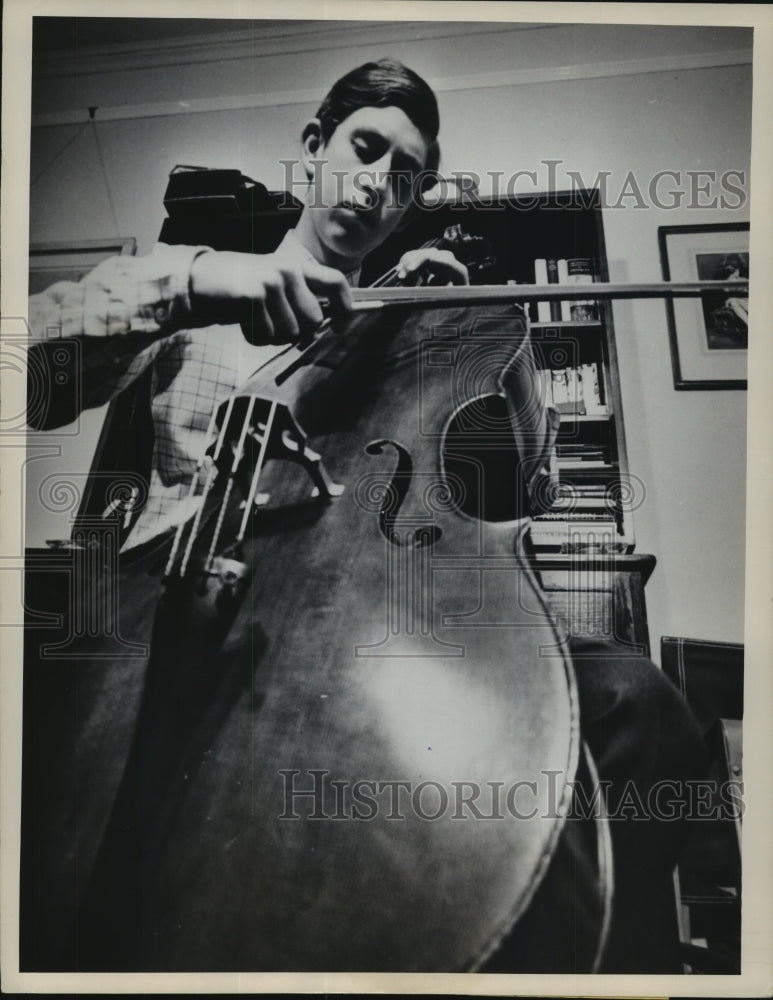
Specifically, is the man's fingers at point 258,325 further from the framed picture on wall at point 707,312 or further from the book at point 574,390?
the framed picture on wall at point 707,312

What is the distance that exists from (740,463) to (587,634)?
58 cm

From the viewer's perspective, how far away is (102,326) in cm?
204

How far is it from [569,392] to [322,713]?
974mm

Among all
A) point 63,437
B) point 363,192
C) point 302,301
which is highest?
point 363,192

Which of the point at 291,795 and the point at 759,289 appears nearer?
the point at 291,795

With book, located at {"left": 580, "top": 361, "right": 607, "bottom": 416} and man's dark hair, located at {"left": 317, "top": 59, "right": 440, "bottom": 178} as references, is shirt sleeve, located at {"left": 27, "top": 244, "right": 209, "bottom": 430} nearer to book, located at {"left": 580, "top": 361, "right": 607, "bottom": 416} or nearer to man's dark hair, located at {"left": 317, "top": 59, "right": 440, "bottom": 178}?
man's dark hair, located at {"left": 317, "top": 59, "right": 440, "bottom": 178}

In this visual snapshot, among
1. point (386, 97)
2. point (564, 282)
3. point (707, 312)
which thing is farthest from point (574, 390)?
point (386, 97)

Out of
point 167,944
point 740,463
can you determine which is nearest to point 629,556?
point 740,463

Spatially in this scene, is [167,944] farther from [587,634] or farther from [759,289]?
[759,289]

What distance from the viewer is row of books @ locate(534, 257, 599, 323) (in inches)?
79.7

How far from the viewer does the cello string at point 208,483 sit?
77.6 inches

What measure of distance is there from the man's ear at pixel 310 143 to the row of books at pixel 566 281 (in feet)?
2.01

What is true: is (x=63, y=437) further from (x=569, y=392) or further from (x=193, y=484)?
(x=569, y=392)

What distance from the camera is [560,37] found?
2086 mm
